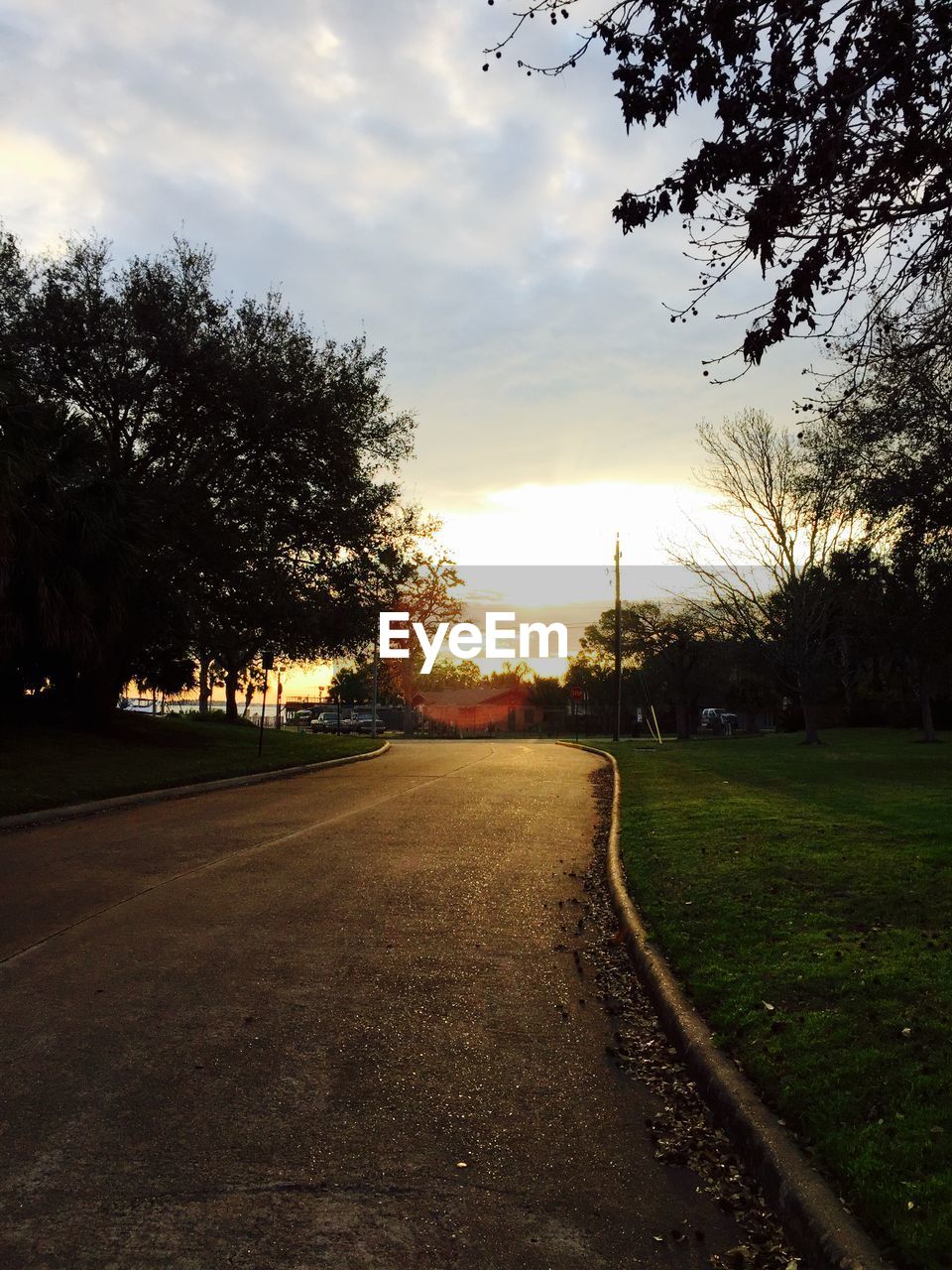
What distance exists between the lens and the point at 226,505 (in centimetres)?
2700

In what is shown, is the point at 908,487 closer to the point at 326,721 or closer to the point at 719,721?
the point at 326,721

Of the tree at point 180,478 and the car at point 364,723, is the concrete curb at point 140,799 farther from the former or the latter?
the car at point 364,723

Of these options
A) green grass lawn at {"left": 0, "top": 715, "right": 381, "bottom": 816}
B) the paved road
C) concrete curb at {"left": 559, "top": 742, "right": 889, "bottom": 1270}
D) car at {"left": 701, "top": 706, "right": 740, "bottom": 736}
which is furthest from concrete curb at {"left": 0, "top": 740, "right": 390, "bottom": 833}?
car at {"left": 701, "top": 706, "right": 740, "bottom": 736}

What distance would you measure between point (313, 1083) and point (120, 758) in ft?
64.2

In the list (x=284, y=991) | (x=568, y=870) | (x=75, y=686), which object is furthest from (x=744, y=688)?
(x=284, y=991)

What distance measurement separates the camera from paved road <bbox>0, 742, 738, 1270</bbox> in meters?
3.52

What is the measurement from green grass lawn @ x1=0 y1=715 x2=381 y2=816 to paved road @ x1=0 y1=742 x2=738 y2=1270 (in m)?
7.17

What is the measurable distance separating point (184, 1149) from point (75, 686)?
90.2ft

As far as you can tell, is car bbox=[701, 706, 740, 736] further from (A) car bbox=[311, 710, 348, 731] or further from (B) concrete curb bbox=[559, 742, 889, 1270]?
(B) concrete curb bbox=[559, 742, 889, 1270]

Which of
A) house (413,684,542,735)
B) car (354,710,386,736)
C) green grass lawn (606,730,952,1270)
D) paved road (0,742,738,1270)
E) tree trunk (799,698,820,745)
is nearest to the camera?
paved road (0,742,738,1270)

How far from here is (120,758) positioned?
907 inches

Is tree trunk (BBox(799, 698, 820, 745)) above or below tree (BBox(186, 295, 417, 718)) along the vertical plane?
below

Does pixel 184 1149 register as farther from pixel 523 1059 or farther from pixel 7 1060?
pixel 523 1059

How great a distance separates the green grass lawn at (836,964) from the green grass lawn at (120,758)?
29.5 ft
